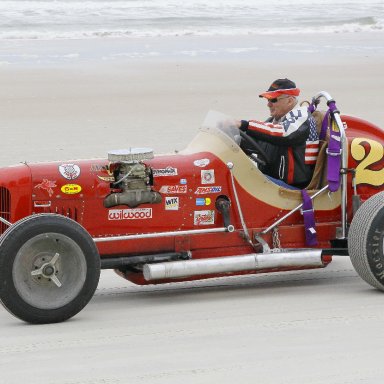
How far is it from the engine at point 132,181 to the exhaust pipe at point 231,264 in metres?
0.48

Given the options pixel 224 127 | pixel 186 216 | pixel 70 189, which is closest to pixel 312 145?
pixel 224 127

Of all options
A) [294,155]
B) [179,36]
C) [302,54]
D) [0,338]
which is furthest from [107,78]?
[0,338]

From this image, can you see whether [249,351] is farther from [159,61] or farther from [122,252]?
[159,61]

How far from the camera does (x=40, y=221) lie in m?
7.29

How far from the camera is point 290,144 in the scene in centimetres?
846

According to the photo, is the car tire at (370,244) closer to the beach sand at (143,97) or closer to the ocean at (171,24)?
the beach sand at (143,97)

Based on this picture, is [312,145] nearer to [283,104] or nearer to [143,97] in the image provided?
[283,104]

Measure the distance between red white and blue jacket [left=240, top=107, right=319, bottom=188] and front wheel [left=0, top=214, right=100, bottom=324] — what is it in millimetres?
1719

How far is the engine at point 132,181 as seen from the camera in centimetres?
791

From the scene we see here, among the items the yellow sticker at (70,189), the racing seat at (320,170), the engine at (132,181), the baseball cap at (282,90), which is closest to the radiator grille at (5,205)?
the yellow sticker at (70,189)

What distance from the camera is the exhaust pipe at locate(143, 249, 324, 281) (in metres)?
7.82

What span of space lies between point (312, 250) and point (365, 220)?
0.45 meters

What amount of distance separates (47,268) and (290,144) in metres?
2.15

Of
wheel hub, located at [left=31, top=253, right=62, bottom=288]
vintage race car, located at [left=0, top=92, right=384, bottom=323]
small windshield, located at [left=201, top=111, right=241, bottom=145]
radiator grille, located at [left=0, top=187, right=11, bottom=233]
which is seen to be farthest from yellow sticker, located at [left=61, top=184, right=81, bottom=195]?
small windshield, located at [left=201, top=111, right=241, bottom=145]
